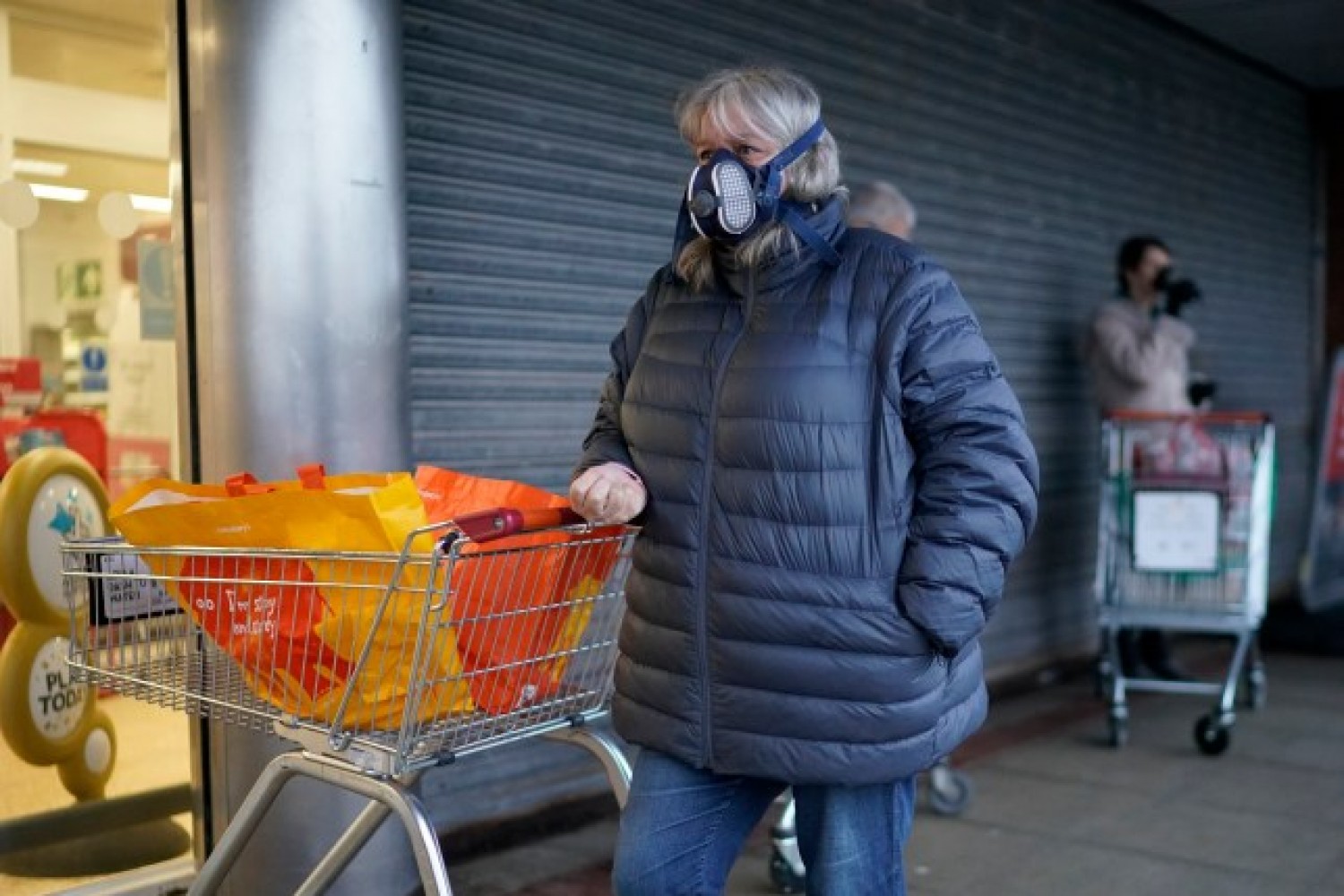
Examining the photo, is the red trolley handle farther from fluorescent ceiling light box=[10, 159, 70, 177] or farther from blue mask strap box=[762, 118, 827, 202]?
fluorescent ceiling light box=[10, 159, 70, 177]

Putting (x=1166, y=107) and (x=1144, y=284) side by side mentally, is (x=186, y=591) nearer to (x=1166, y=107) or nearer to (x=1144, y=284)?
(x=1144, y=284)

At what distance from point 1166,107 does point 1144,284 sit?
7.86 ft

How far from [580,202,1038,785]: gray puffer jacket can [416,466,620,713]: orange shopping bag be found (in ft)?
0.60

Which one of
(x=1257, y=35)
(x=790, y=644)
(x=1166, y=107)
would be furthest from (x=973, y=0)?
(x=790, y=644)

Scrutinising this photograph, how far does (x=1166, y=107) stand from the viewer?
9273mm

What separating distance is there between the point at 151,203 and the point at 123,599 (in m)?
1.83

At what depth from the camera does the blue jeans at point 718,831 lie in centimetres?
274

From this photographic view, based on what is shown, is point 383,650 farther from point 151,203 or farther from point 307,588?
point 151,203

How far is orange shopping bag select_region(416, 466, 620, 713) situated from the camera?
267 cm

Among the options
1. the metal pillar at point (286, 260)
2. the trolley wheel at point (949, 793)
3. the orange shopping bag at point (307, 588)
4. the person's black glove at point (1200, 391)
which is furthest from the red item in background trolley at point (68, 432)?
the person's black glove at point (1200, 391)

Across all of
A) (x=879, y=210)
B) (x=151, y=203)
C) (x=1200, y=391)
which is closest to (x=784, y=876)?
(x=879, y=210)

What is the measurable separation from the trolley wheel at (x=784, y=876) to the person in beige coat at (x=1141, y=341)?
3.34m

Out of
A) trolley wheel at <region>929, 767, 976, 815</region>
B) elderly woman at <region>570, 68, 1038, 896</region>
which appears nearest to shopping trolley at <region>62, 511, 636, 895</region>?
elderly woman at <region>570, 68, 1038, 896</region>

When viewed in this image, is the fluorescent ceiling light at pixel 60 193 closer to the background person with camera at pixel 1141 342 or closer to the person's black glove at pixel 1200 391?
the background person with camera at pixel 1141 342
